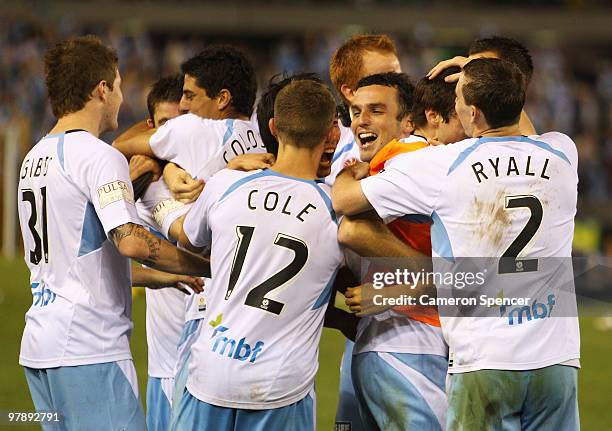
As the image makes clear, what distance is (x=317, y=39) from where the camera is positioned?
90.6 feet

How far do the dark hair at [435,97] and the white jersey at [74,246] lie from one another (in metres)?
1.47

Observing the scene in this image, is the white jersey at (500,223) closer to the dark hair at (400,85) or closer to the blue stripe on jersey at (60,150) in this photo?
the dark hair at (400,85)

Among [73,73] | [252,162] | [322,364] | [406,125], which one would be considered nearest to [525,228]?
[406,125]

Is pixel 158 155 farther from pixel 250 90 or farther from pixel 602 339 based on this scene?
pixel 602 339

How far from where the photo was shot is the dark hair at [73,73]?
16.7 ft

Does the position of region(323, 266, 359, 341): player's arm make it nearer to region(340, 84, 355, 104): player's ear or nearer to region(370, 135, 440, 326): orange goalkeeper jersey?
region(370, 135, 440, 326): orange goalkeeper jersey

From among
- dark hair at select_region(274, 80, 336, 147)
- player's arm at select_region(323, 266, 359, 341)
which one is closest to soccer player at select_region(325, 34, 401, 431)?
player's arm at select_region(323, 266, 359, 341)

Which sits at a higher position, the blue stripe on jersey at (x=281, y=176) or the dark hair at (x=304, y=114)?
the dark hair at (x=304, y=114)

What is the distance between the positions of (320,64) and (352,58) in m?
19.0

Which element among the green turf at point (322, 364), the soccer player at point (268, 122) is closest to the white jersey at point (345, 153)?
the soccer player at point (268, 122)

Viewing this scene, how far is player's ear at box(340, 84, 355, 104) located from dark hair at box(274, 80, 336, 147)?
1.77 m

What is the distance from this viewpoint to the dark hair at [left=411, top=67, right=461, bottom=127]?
4926mm

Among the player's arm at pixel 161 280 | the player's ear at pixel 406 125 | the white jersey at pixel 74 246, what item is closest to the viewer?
the white jersey at pixel 74 246

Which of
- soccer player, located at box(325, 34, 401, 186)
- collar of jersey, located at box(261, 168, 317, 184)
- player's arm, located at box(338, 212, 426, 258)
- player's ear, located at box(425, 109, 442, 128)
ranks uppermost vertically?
soccer player, located at box(325, 34, 401, 186)
